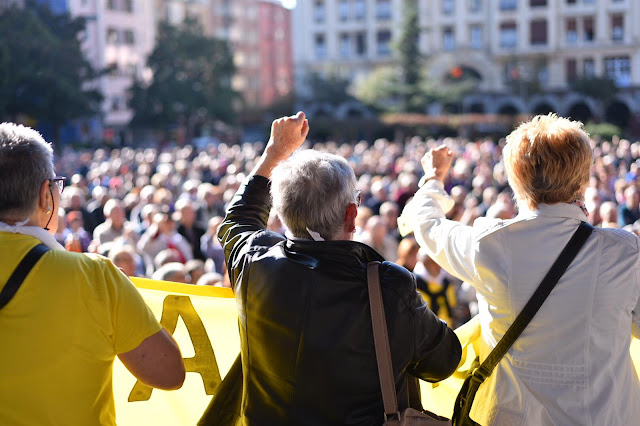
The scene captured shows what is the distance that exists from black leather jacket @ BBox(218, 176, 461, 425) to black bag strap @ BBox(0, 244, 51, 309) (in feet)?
2.08

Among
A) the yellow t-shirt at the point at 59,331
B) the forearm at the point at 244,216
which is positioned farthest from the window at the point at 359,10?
the yellow t-shirt at the point at 59,331

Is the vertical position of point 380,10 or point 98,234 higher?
point 380,10

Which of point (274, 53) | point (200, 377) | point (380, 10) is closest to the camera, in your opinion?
point (200, 377)

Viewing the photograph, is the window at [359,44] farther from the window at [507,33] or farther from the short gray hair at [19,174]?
the short gray hair at [19,174]

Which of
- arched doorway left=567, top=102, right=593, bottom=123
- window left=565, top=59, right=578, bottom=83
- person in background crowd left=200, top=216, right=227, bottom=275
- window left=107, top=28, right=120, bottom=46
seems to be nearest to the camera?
person in background crowd left=200, top=216, right=227, bottom=275

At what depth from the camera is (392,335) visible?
261cm

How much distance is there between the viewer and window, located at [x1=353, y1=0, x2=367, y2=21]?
241 feet

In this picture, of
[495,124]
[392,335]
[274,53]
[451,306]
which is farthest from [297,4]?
[392,335]

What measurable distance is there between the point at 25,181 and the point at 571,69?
66845mm

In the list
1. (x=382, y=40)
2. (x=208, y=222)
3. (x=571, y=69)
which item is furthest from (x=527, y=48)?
(x=208, y=222)

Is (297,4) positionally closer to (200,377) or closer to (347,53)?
(347,53)

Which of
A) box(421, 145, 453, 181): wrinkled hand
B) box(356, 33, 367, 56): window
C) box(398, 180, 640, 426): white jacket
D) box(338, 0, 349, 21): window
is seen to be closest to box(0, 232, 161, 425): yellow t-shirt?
box(398, 180, 640, 426): white jacket

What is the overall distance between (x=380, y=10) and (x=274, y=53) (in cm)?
1772

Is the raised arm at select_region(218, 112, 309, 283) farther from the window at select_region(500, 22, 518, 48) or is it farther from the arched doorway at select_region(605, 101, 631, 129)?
the window at select_region(500, 22, 518, 48)
